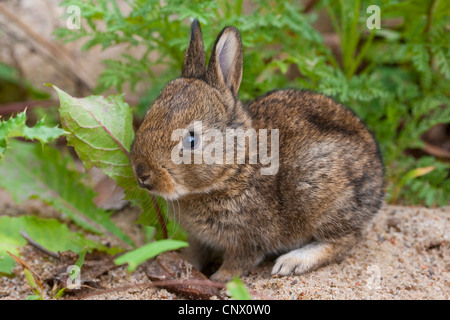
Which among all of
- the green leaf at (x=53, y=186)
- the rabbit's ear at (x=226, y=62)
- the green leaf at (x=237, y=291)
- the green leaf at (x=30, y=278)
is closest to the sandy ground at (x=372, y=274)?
the green leaf at (x=30, y=278)

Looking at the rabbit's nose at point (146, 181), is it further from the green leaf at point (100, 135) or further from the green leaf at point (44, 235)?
the green leaf at point (44, 235)

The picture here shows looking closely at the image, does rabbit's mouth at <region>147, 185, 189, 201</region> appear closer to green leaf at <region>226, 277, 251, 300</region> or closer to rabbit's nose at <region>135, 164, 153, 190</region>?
rabbit's nose at <region>135, 164, 153, 190</region>

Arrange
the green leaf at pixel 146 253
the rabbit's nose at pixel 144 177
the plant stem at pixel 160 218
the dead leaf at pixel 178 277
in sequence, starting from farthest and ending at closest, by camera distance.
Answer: the plant stem at pixel 160 218, the dead leaf at pixel 178 277, the rabbit's nose at pixel 144 177, the green leaf at pixel 146 253

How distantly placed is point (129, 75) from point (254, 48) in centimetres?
132

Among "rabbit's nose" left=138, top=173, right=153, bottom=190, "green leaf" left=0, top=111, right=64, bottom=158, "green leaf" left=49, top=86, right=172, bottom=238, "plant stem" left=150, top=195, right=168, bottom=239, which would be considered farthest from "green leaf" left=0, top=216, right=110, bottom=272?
"green leaf" left=0, top=111, right=64, bottom=158

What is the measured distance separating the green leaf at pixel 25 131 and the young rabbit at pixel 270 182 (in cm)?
59

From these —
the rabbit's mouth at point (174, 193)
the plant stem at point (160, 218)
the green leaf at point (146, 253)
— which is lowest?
the plant stem at point (160, 218)

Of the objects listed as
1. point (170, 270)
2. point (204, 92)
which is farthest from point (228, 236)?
point (204, 92)

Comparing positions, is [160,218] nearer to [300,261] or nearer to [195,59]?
[300,261]

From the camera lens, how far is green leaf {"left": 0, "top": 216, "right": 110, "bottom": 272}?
4188mm

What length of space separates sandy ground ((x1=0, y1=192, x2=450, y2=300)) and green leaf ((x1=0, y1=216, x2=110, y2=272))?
4.8 inches

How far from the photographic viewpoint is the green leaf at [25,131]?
10.1 feet
